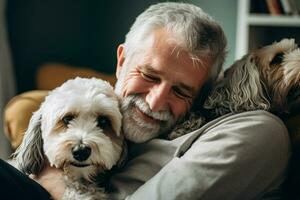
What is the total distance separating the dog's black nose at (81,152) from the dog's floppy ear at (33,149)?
0.17 m

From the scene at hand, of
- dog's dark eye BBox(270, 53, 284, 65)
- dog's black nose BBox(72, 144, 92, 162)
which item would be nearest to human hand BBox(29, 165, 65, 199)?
dog's black nose BBox(72, 144, 92, 162)

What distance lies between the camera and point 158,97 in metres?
1.38

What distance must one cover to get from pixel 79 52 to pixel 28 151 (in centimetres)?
227

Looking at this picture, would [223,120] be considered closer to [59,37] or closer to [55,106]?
[55,106]

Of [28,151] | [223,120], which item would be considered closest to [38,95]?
[28,151]

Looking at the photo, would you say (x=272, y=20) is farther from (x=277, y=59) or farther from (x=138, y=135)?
(x=138, y=135)

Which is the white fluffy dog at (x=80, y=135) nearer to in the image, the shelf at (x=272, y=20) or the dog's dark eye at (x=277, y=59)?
the dog's dark eye at (x=277, y=59)

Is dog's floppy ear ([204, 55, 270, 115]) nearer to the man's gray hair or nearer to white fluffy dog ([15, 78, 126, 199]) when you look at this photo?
the man's gray hair

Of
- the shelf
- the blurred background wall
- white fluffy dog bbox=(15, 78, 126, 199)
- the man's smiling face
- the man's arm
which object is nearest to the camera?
the man's arm

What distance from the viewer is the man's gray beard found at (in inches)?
53.7

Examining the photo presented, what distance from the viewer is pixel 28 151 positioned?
1395 mm

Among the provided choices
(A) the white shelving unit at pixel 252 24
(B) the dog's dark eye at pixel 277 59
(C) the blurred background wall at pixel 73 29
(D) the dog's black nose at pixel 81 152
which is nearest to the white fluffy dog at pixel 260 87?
(B) the dog's dark eye at pixel 277 59

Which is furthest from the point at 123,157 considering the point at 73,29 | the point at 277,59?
the point at 73,29

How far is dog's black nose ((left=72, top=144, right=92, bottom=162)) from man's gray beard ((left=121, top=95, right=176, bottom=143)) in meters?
0.15
